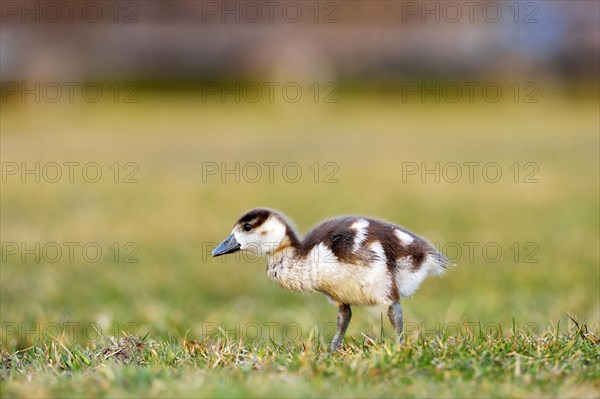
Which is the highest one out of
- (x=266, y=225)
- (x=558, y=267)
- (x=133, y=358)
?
(x=266, y=225)

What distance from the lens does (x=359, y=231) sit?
517 cm

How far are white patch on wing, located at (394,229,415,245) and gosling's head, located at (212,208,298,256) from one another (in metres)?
0.56

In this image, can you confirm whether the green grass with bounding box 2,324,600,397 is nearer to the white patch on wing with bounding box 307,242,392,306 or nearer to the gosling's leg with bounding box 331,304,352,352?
the gosling's leg with bounding box 331,304,352,352

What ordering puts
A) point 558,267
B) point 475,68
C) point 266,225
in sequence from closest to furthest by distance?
point 266,225, point 558,267, point 475,68

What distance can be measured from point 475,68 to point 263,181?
24572 mm

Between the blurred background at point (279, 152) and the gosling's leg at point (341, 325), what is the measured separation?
1617 millimetres

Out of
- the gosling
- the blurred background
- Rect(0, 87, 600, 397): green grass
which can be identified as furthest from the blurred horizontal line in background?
the gosling

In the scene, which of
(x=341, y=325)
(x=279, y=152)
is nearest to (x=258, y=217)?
(x=341, y=325)

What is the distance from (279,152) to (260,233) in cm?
1892

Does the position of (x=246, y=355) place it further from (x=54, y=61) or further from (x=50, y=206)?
(x=54, y=61)

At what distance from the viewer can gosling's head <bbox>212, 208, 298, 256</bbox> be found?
17.2ft

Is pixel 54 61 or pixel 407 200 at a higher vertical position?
pixel 54 61

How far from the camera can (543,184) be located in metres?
17.5

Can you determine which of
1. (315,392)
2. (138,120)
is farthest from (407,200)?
(138,120)
